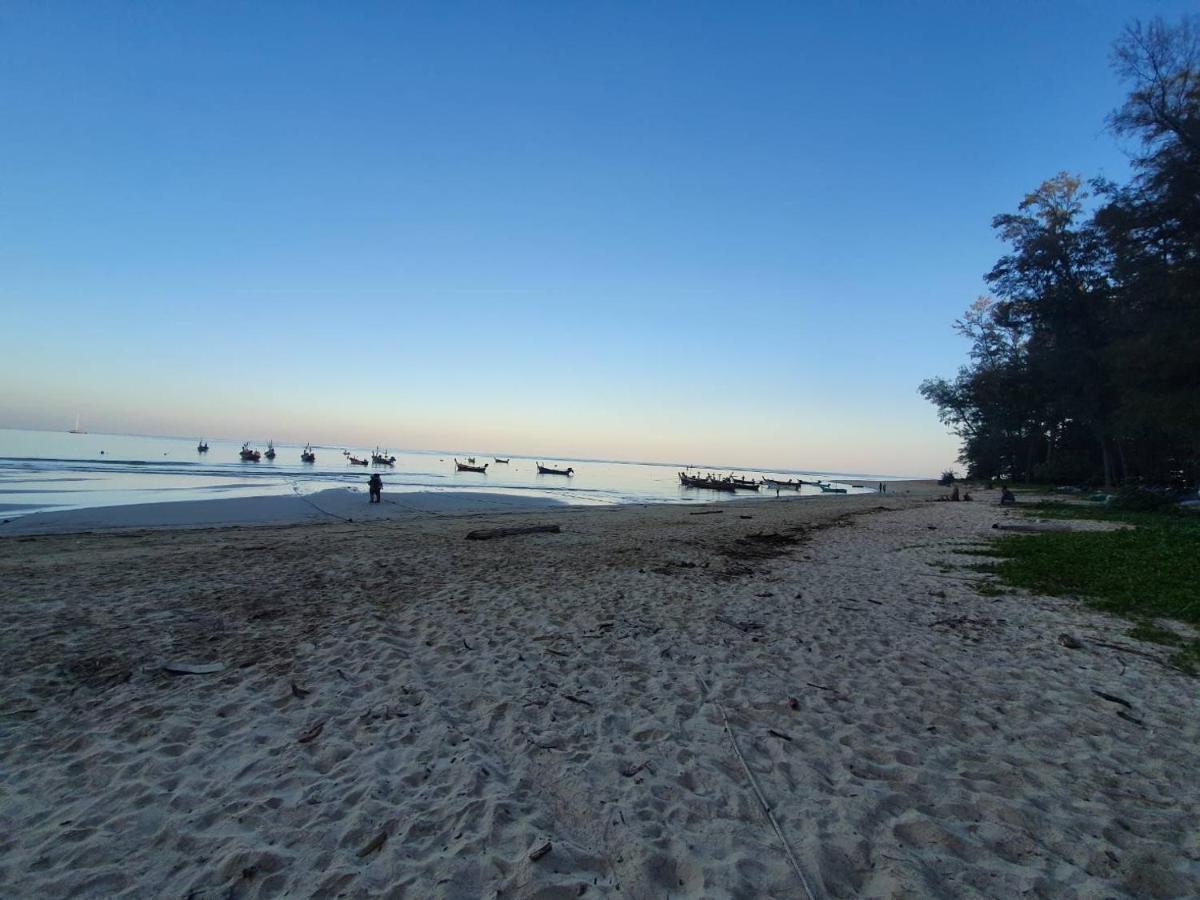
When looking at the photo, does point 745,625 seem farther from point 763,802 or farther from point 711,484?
point 711,484

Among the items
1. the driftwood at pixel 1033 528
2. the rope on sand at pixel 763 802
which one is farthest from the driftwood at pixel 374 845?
the driftwood at pixel 1033 528

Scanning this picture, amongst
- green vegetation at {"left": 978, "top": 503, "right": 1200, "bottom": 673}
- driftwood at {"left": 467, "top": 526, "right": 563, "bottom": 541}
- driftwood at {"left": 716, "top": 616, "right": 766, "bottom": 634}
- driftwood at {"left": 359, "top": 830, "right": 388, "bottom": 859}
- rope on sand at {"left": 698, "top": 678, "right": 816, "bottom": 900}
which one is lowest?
driftwood at {"left": 359, "top": 830, "right": 388, "bottom": 859}

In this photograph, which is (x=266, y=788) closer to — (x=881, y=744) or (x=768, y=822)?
(x=768, y=822)

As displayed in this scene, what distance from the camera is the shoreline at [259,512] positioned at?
68.3ft

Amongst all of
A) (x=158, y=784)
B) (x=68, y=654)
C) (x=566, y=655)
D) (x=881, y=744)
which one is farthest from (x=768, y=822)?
(x=68, y=654)

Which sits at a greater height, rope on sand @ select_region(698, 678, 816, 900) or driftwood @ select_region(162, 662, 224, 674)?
rope on sand @ select_region(698, 678, 816, 900)

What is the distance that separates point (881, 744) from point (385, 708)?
4560 mm

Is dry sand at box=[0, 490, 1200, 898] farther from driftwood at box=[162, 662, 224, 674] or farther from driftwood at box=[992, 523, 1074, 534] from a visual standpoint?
driftwood at box=[992, 523, 1074, 534]

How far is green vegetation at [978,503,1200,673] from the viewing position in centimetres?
804

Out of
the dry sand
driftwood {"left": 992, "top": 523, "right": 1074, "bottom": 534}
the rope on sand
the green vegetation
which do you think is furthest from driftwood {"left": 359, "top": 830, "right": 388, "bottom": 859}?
driftwood {"left": 992, "top": 523, "right": 1074, "bottom": 534}

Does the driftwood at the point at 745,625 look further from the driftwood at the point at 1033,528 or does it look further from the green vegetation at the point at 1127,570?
the driftwood at the point at 1033,528

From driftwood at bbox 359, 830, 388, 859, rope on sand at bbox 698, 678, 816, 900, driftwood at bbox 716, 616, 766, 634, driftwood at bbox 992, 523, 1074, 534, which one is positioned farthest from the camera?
driftwood at bbox 992, 523, 1074, 534

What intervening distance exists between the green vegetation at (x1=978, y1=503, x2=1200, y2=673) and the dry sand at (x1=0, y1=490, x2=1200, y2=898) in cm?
63

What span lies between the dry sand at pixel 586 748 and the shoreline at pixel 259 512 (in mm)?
13924
